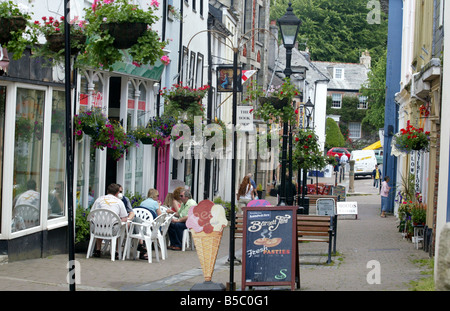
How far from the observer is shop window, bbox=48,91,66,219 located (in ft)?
45.4

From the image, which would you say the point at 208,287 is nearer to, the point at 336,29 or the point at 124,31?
the point at 124,31

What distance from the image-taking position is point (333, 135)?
248ft

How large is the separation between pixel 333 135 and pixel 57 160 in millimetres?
62863

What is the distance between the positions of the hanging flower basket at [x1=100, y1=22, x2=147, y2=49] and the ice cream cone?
289cm

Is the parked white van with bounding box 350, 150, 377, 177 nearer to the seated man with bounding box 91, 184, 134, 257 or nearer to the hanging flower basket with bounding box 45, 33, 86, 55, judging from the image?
the seated man with bounding box 91, 184, 134, 257

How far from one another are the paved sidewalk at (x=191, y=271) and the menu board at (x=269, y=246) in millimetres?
698

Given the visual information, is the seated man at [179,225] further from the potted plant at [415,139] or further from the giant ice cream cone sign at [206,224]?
the giant ice cream cone sign at [206,224]

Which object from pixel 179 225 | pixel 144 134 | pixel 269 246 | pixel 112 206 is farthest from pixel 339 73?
pixel 269 246

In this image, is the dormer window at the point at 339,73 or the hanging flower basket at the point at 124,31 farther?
the dormer window at the point at 339,73

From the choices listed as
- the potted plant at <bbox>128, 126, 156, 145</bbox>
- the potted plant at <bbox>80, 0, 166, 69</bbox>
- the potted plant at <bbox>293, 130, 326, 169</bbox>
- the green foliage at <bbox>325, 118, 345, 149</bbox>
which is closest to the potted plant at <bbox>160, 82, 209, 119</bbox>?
the potted plant at <bbox>128, 126, 156, 145</bbox>

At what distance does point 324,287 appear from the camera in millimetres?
10930

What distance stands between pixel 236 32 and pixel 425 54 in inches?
744

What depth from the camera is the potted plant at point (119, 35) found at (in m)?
8.92

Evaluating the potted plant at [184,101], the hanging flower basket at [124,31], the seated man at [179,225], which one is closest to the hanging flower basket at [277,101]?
the potted plant at [184,101]
